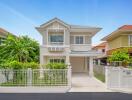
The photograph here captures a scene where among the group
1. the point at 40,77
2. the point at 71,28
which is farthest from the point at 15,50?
the point at 40,77

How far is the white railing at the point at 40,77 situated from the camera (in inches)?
680

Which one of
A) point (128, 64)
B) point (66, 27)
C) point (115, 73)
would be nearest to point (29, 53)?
point (66, 27)

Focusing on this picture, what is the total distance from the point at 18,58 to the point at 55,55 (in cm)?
461

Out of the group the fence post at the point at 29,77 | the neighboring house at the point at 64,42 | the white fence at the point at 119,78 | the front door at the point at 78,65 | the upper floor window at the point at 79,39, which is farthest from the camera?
the front door at the point at 78,65

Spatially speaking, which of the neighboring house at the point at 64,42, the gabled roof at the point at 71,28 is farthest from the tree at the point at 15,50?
the gabled roof at the point at 71,28

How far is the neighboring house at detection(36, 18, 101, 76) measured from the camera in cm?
2883

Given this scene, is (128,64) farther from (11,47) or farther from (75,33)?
(11,47)

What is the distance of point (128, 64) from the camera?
2944 cm

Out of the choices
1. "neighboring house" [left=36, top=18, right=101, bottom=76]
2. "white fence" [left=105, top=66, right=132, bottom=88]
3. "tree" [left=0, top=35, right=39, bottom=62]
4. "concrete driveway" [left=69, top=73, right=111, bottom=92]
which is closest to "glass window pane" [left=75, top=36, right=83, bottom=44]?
"neighboring house" [left=36, top=18, right=101, bottom=76]

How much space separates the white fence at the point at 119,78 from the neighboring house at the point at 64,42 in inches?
459

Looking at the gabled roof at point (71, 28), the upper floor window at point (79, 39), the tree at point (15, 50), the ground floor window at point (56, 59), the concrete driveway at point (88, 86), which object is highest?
the gabled roof at point (71, 28)

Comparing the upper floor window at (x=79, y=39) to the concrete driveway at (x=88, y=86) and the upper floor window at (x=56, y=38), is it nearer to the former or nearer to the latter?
the upper floor window at (x=56, y=38)

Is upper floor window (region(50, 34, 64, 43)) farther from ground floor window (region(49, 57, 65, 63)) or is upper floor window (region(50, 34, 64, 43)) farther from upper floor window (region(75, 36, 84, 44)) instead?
ground floor window (region(49, 57, 65, 63))

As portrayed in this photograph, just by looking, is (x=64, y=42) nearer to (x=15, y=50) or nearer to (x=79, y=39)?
(x=79, y=39)
